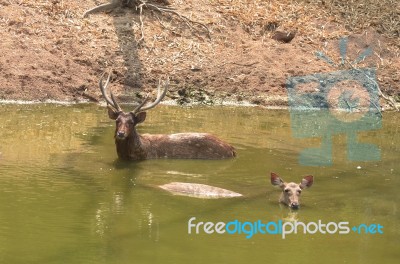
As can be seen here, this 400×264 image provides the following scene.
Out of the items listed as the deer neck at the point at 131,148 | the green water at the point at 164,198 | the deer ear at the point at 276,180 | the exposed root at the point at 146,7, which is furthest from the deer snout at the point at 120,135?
the exposed root at the point at 146,7

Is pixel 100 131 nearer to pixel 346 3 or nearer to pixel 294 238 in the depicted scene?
pixel 294 238

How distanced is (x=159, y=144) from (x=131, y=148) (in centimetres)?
60

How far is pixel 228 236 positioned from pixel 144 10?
13.9m

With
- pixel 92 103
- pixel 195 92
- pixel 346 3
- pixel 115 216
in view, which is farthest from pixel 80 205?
pixel 346 3

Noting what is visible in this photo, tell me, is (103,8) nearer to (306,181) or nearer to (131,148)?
(131,148)

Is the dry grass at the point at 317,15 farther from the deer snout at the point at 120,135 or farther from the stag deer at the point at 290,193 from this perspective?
the stag deer at the point at 290,193

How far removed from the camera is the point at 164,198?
10586 millimetres

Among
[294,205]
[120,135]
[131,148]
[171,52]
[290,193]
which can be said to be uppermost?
[171,52]

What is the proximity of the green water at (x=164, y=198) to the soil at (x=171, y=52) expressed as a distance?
7.50 feet

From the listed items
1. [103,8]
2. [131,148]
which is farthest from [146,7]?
[131,148]

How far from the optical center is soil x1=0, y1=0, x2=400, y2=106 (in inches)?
736

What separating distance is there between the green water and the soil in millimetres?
2285

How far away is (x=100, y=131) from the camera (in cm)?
1494

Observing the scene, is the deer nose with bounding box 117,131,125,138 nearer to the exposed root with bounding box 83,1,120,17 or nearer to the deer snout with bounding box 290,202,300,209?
the deer snout with bounding box 290,202,300,209
